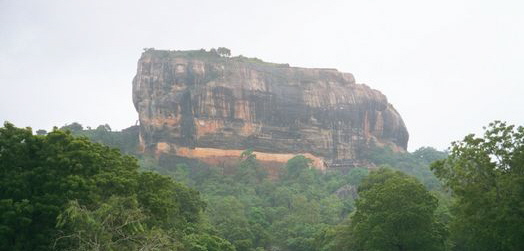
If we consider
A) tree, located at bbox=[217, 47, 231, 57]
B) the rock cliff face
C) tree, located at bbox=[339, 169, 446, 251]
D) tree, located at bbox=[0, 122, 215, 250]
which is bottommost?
tree, located at bbox=[339, 169, 446, 251]

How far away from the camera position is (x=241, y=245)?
133 ft

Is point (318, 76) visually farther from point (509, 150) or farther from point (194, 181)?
point (509, 150)

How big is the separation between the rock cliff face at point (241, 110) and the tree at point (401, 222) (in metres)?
46.7

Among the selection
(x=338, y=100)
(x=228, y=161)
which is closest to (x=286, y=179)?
(x=228, y=161)

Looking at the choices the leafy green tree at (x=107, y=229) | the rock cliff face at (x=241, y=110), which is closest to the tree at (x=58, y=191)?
the leafy green tree at (x=107, y=229)

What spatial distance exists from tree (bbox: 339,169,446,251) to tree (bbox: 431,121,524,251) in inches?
109

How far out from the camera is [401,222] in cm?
2631

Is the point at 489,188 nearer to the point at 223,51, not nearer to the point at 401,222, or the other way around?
the point at 401,222

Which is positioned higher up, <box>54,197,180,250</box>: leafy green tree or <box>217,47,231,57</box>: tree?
<box>217,47,231,57</box>: tree

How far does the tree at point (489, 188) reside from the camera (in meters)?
20.0

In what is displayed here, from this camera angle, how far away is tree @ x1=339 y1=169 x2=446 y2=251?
2588cm

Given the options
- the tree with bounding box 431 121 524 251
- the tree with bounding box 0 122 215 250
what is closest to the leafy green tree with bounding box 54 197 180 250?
the tree with bounding box 0 122 215 250

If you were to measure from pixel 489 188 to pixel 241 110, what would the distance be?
54.2m

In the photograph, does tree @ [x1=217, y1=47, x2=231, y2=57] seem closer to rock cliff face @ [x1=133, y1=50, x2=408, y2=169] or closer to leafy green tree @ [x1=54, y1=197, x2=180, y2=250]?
rock cliff face @ [x1=133, y1=50, x2=408, y2=169]
